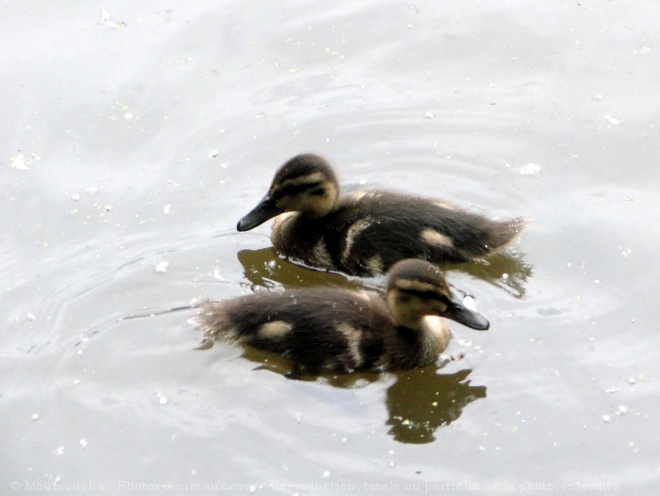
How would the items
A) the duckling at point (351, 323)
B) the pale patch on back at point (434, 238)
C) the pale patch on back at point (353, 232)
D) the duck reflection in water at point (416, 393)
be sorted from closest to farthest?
the duck reflection in water at point (416, 393) < the duckling at point (351, 323) < the pale patch on back at point (434, 238) < the pale patch on back at point (353, 232)

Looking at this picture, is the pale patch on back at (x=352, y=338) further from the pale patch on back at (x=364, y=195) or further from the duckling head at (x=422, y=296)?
the pale patch on back at (x=364, y=195)

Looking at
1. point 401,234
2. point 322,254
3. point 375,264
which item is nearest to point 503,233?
point 401,234

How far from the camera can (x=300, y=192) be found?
506 cm

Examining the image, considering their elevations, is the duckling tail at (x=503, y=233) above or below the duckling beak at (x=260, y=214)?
below

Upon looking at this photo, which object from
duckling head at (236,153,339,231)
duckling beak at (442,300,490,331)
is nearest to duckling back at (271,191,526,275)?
duckling head at (236,153,339,231)

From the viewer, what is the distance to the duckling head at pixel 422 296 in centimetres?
427

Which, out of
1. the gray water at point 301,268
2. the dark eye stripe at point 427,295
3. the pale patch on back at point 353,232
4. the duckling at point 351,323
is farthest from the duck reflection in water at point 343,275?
the dark eye stripe at point 427,295

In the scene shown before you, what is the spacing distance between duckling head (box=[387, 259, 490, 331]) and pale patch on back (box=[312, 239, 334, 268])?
2.30 ft

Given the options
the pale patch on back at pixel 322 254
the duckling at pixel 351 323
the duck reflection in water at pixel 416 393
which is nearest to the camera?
the duck reflection in water at pixel 416 393

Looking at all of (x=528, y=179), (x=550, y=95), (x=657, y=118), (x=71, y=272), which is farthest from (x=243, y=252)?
(x=657, y=118)

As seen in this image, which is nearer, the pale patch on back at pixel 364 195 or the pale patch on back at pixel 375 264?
the pale patch on back at pixel 375 264

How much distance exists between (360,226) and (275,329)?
805 millimetres

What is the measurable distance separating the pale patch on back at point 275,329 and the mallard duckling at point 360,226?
714mm

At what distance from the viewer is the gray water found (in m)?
4.09
